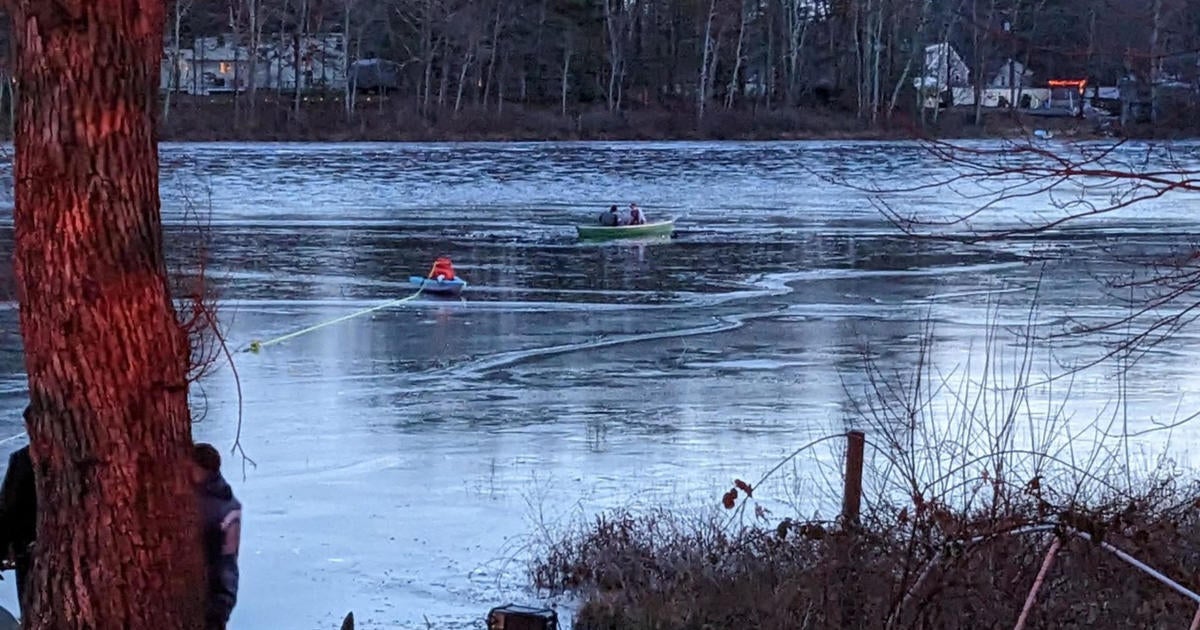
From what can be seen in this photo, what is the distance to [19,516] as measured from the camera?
629 centimetres

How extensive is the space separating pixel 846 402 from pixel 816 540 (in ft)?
22.2

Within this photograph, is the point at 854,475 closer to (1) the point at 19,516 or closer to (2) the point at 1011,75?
(2) the point at 1011,75

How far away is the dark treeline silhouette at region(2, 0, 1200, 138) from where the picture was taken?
77312 mm

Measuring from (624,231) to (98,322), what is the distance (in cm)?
2808

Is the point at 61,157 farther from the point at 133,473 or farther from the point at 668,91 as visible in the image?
the point at 668,91

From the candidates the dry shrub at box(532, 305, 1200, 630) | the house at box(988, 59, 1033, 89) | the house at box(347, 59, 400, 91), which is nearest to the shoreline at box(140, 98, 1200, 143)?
the house at box(347, 59, 400, 91)

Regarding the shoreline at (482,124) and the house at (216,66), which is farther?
→ the house at (216,66)

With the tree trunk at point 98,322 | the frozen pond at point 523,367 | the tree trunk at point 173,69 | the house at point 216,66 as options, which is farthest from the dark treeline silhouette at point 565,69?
the tree trunk at point 98,322

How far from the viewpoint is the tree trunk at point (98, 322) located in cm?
530

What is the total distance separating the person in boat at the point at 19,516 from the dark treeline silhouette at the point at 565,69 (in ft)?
218

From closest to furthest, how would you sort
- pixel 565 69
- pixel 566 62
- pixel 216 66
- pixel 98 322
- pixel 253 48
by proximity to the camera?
pixel 98 322 → pixel 253 48 → pixel 566 62 → pixel 565 69 → pixel 216 66

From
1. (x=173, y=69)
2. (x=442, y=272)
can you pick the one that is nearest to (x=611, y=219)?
(x=442, y=272)

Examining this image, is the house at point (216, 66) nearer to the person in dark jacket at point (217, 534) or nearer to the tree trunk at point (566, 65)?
the tree trunk at point (566, 65)

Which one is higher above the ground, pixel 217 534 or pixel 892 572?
pixel 217 534
